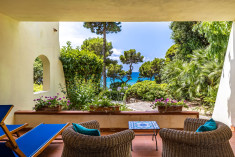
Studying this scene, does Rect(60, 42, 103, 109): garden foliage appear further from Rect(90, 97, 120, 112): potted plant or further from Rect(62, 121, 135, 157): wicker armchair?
Rect(62, 121, 135, 157): wicker armchair

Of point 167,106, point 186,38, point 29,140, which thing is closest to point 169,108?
point 167,106

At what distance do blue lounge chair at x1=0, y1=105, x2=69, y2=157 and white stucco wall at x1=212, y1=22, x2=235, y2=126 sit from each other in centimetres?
401

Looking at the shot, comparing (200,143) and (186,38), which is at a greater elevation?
(186,38)

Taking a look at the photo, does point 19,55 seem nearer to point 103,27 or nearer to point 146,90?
point 146,90

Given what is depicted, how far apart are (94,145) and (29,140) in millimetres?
1594

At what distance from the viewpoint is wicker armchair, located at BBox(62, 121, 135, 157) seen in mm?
1902

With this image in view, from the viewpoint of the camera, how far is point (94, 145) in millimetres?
1889

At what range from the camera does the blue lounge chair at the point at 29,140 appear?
1.89 metres

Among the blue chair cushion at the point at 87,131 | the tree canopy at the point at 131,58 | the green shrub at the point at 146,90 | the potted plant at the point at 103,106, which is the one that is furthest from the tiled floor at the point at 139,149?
the tree canopy at the point at 131,58

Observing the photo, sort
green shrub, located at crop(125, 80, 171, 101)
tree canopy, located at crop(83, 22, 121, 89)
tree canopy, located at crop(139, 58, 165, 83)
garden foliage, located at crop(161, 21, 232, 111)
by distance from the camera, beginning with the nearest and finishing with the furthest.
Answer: garden foliage, located at crop(161, 21, 232, 111)
green shrub, located at crop(125, 80, 171, 101)
tree canopy, located at crop(83, 22, 121, 89)
tree canopy, located at crop(139, 58, 165, 83)

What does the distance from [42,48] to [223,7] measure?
5179mm

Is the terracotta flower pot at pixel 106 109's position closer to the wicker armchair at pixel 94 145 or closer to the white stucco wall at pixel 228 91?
the wicker armchair at pixel 94 145

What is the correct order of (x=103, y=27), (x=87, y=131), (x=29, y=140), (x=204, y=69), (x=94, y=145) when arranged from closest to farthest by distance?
1. (x=94, y=145)
2. (x=87, y=131)
3. (x=29, y=140)
4. (x=204, y=69)
5. (x=103, y=27)

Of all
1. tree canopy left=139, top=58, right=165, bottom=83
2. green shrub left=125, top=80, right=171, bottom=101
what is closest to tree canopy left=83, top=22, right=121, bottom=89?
green shrub left=125, top=80, right=171, bottom=101
